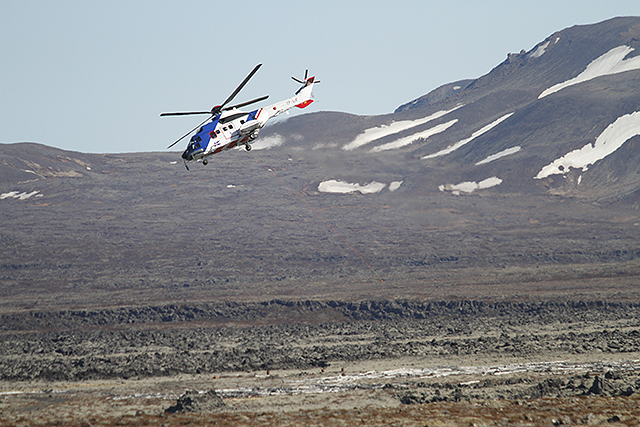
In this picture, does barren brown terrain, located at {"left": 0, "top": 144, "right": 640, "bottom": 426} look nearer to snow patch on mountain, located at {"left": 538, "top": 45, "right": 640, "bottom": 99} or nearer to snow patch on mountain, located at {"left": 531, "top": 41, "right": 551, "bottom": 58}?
snow patch on mountain, located at {"left": 538, "top": 45, "right": 640, "bottom": 99}

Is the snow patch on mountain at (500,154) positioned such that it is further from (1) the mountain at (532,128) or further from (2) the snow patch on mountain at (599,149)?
(2) the snow patch on mountain at (599,149)

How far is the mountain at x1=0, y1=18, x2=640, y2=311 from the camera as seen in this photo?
179ft

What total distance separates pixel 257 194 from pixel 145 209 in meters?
17.5

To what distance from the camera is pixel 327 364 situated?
92.7ft

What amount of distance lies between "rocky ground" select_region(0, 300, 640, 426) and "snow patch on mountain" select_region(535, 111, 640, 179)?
54559 millimetres

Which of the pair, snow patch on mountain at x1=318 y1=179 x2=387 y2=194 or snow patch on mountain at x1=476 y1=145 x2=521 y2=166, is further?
snow patch on mountain at x1=476 y1=145 x2=521 y2=166

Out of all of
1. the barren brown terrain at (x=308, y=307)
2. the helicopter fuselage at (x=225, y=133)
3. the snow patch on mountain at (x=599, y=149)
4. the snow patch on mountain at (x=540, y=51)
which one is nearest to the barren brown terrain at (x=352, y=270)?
the barren brown terrain at (x=308, y=307)

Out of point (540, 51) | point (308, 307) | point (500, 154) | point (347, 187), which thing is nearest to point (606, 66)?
point (540, 51)

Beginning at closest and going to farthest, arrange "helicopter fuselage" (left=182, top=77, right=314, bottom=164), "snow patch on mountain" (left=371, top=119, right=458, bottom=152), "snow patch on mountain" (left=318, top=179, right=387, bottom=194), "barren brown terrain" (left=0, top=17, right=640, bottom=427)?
"barren brown terrain" (left=0, top=17, right=640, bottom=427)
"helicopter fuselage" (left=182, top=77, right=314, bottom=164)
"snow patch on mountain" (left=318, top=179, right=387, bottom=194)
"snow patch on mountain" (left=371, top=119, right=458, bottom=152)

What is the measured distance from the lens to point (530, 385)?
2250cm

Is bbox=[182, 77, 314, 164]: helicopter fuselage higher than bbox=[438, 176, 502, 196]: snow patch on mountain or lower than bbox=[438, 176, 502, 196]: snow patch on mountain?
higher

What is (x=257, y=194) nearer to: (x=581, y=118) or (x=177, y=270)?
(x=177, y=270)

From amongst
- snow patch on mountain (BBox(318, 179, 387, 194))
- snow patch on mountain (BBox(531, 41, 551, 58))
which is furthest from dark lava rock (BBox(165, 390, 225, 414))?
snow patch on mountain (BBox(531, 41, 551, 58))

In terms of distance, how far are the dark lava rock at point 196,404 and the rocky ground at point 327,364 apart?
0.04 meters
